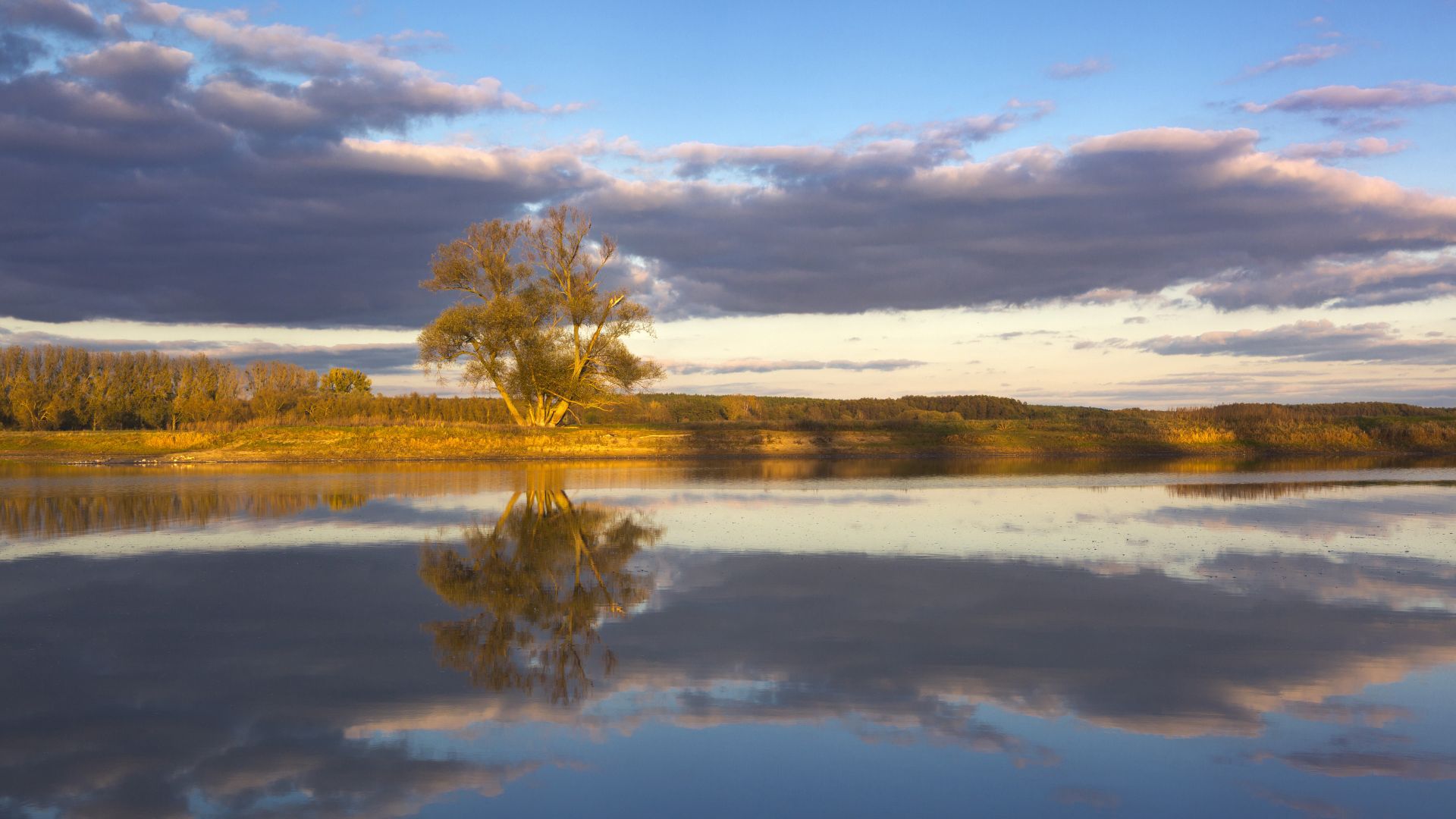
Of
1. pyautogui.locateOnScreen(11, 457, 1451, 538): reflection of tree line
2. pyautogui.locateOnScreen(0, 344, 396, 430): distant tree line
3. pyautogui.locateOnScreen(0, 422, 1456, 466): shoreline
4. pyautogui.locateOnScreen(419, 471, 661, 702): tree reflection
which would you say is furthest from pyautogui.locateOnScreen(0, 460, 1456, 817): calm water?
pyautogui.locateOnScreen(0, 344, 396, 430): distant tree line

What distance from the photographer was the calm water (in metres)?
6.14

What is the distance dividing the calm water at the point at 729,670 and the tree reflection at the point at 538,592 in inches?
2.8

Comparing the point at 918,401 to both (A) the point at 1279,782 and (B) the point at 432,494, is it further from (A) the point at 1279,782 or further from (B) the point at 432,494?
(A) the point at 1279,782

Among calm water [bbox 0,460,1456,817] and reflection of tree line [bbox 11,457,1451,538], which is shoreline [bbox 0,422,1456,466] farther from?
calm water [bbox 0,460,1456,817]

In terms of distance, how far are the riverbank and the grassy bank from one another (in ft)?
0.24

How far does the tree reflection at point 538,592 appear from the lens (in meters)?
8.54

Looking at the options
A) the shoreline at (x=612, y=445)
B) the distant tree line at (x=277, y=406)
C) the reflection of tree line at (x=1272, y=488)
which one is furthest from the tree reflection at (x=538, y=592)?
the distant tree line at (x=277, y=406)

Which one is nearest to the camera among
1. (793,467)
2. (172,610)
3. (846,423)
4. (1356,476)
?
(172,610)

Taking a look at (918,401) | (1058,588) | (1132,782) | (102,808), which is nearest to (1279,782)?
(1132,782)

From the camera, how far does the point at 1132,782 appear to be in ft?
20.3

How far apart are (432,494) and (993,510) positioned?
1407cm

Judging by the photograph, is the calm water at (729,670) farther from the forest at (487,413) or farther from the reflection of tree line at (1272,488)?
the forest at (487,413)

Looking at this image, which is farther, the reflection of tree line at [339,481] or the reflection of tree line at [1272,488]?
the reflection of tree line at [1272,488]

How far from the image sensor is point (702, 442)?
151 feet
